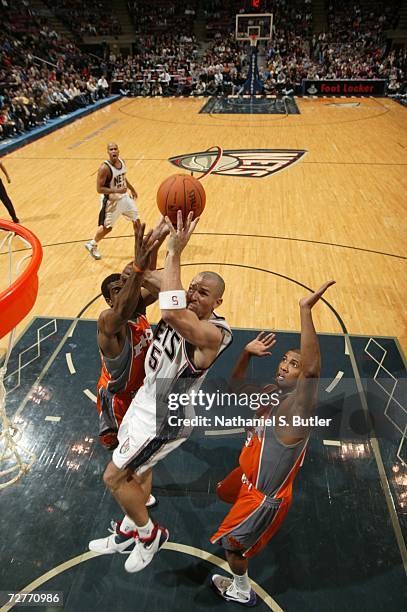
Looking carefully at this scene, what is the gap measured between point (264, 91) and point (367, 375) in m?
22.5

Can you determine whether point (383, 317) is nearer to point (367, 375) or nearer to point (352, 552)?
point (367, 375)

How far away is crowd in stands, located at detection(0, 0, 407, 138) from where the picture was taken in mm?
20875

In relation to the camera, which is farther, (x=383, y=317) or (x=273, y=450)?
(x=383, y=317)

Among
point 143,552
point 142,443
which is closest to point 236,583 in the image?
point 143,552

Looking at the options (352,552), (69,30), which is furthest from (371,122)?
(69,30)

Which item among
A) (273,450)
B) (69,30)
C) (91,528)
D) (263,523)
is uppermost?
(69,30)

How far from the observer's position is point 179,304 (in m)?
2.29

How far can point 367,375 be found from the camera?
14.7 feet

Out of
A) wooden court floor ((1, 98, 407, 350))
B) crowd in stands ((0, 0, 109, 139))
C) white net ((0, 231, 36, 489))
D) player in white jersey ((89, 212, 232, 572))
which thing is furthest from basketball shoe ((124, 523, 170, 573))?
crowd in stands ((0, 0, 109, 139))

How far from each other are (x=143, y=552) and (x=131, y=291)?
1.65 metres

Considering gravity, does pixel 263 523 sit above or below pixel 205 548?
above

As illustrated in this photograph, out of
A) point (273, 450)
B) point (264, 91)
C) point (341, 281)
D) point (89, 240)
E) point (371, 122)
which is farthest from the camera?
point (264, 91)

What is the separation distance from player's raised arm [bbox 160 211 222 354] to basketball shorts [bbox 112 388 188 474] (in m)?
0.58

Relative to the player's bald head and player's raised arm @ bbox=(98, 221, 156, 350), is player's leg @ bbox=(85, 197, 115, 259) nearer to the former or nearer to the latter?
player's raised arm @ bbox=(98, 221, 156, 350)
